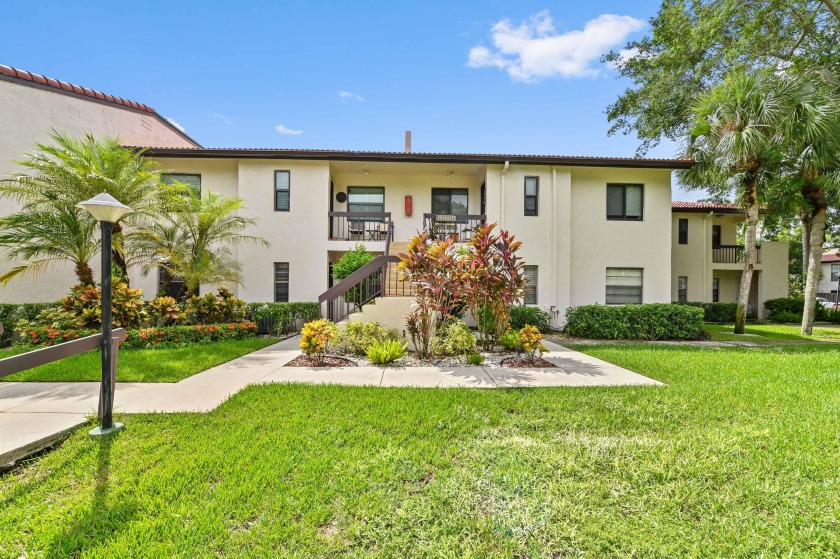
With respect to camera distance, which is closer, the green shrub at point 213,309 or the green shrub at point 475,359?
the green shrub at point 475,359

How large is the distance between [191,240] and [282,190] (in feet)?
11.1

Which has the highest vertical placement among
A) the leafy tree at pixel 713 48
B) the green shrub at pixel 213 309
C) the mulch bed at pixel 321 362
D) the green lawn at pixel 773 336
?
the leafy tree at pixel 713 48

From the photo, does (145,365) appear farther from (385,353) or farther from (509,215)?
(509,215)

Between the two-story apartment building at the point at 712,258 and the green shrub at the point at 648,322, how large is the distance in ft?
22.3

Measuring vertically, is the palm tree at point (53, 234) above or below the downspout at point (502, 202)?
below

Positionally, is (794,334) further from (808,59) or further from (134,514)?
(134,514)

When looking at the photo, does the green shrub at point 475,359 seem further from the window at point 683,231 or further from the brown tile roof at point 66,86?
the window at point 683,231

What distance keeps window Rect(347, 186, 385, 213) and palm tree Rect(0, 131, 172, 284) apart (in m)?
6.27

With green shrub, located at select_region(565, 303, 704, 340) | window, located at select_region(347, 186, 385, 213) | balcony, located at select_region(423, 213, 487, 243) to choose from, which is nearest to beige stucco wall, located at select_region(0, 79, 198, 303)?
window, located at select_region(347, 186, 385, 213)

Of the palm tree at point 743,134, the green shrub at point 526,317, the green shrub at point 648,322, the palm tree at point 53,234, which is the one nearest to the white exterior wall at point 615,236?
the palm tree at point 743,134

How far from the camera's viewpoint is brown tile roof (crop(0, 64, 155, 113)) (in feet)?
31.8

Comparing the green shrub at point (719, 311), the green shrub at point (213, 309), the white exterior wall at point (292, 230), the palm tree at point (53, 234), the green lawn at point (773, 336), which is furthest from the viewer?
the green shrub at point (719, 311)

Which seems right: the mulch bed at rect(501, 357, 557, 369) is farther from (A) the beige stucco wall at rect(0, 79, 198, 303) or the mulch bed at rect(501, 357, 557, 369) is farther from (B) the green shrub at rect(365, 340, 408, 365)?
(A) the beige stucco wall at rect(0, 79, 198, 303)

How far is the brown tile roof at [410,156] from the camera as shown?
11.5 metres
